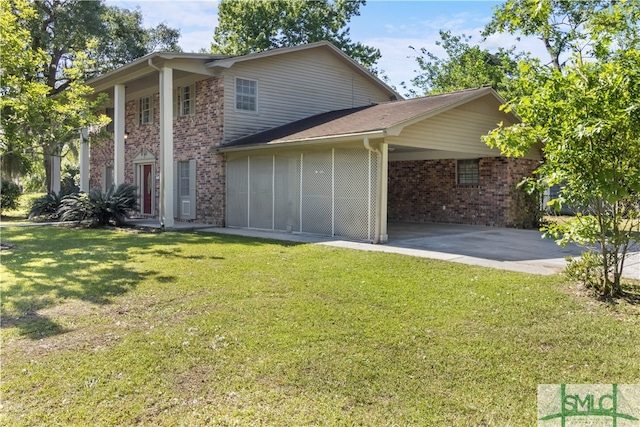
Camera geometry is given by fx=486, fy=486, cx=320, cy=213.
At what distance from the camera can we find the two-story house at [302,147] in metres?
11.4

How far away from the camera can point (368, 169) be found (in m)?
10.9

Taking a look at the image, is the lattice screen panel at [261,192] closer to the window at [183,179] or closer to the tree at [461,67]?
the window at [183,179]

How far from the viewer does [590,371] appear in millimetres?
3760

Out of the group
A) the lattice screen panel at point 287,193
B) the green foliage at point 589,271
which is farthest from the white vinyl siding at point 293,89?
the green foliage at point 589,271

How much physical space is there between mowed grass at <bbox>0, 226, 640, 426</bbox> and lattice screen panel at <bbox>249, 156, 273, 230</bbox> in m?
6.12

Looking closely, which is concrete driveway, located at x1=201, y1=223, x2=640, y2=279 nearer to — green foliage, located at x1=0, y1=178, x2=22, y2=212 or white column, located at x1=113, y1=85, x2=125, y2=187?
white column, located at x1=113, y1=85, x2=125, y2=187

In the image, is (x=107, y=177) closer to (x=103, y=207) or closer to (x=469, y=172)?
(x=103, y=207)

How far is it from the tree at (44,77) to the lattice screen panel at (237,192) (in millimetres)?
3825

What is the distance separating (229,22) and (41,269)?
1104 inches

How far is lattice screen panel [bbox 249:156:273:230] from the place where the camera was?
13.5 metres

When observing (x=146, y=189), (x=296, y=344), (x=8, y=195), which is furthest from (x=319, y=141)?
(x=8, y=195)

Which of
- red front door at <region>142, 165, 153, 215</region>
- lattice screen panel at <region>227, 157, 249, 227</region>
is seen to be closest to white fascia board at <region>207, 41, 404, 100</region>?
lattice screen panel at <region>227, 157, 249, 227</region>

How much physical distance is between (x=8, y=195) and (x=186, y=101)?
993cm

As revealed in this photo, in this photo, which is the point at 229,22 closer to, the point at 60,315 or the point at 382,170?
the point at 382,170
